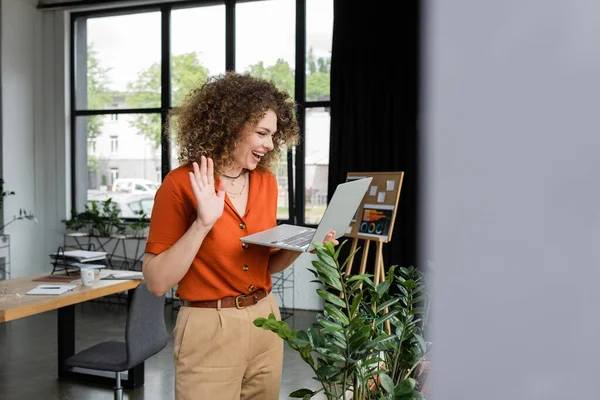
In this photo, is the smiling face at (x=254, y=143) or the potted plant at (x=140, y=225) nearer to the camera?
the smiling face at (x=254, y=143)

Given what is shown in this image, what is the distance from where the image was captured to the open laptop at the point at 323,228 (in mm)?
1525

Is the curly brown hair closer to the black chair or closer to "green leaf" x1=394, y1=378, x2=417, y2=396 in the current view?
"green leaf" x1=394, y1=378, x2=417, y2=396

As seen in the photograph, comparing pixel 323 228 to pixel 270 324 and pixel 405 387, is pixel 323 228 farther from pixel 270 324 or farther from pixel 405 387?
pixel 405 387

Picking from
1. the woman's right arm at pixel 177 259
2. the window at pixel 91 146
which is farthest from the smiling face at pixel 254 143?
the window at pixel 91 146

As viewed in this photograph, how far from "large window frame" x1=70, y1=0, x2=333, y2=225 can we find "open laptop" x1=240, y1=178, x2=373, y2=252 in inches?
170

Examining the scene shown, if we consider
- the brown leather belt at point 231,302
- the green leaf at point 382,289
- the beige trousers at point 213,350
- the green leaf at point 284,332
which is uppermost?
the green leaf at point 382,289

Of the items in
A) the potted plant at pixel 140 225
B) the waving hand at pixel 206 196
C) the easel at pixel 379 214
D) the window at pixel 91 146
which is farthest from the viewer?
the window at pixel 91 146

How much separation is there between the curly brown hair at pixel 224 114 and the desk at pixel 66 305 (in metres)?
1.80

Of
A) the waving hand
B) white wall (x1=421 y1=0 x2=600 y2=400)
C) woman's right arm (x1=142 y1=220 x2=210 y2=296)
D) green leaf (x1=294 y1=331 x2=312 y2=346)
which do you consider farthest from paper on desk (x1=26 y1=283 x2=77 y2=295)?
white wall (x1=421 y1=0 x2=600 y2=400)

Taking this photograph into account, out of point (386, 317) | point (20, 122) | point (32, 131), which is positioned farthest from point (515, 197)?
point (32, 131)

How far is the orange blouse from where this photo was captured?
1.52 meters

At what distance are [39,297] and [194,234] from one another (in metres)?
2.25

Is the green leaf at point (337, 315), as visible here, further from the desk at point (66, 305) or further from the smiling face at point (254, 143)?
the desk at point (66, 305)

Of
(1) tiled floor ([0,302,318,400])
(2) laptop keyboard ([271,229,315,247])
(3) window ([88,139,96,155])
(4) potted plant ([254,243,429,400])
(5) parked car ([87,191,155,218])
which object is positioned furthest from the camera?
(3) window ([88,139,96,155])
